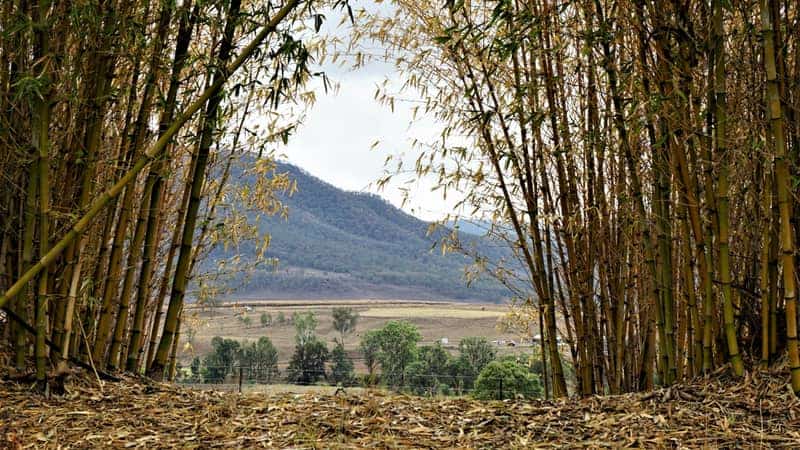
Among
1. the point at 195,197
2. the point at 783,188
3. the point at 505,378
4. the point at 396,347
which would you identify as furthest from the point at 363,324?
the point at 783,188

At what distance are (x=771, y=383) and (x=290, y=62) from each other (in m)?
2.24

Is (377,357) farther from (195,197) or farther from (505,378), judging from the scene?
(195,197)

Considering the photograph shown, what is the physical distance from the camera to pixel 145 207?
3.33m

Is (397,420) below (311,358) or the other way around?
the other way around

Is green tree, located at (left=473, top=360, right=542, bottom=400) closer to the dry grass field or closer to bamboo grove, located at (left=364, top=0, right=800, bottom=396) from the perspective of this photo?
bamboo grove, located at (left=364, top=0, right=800, bottom=396)

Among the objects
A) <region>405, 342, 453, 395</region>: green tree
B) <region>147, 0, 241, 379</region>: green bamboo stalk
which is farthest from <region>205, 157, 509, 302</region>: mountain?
<region>147, 0, 241, 379</region>: green bamboo stalk

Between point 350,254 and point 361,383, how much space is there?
39482 millimetres

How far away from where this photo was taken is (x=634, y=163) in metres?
3.25

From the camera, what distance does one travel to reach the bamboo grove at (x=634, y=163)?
2850 millimetres

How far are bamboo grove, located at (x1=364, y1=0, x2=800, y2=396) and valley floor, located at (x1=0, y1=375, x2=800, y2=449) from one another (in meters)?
0.26

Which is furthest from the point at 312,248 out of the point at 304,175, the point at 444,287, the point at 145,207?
the point at 145,207

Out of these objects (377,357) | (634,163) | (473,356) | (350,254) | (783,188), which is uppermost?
(350,254)

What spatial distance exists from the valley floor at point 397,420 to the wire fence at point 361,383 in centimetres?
28

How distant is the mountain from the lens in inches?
1581
